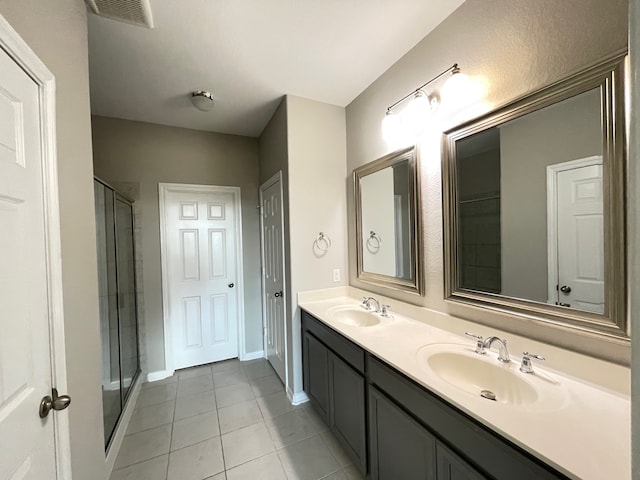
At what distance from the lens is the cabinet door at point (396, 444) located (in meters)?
1.03

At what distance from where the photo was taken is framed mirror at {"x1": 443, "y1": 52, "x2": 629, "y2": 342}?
0.93 meters

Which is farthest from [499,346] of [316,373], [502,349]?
[316,373]

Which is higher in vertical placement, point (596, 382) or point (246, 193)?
point (246, 193)

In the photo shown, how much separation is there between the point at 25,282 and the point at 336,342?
142 centimetres

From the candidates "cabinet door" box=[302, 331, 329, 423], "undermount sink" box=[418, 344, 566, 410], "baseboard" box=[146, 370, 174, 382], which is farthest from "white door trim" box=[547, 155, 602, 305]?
"baseboard" box=[146, 370, 174, 382]

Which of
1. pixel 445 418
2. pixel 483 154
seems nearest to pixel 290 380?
pixel 445 418

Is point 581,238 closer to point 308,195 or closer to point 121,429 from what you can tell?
point 308,195

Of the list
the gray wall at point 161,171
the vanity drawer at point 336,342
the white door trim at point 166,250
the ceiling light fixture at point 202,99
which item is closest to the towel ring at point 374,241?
the vanity drawer at point 336,342

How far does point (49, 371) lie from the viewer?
35.3 inches

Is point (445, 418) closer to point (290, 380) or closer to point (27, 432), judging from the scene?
point (27, 432)

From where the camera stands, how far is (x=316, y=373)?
6.39 ft

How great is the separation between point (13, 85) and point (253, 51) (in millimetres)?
1270

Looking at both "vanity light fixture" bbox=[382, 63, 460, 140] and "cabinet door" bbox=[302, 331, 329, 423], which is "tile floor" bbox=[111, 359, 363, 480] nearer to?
"cabinet door" bbox=[302, 331, 329, 423]

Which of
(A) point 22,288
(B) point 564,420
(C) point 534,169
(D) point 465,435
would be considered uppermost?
(C) point 534,169
